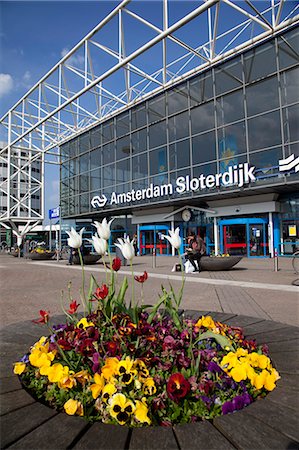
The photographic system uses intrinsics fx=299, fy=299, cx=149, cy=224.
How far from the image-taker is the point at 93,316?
86.4 inches

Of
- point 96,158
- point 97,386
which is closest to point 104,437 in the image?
point 97,386

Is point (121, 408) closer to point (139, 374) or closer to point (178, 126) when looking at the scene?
point (139, 374)

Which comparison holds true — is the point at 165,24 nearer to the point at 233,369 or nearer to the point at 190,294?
the point at 190,294

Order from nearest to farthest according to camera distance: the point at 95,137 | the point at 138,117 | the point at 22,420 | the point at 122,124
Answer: the point at 22,420, the point at 138,117, the point at 122,124, the point at 95,137

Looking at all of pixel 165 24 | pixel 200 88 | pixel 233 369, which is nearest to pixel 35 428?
pixel 233 369

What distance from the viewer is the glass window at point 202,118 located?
2037cm

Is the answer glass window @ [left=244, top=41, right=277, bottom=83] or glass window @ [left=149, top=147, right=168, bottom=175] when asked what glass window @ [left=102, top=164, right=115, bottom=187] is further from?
glass window @ [left=244, top=41, right=277, bottom=83]

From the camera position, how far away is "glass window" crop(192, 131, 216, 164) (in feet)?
66.0

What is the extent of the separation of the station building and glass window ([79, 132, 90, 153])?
338 cm

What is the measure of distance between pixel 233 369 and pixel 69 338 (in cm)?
100

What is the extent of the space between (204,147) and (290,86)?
20.0 feet

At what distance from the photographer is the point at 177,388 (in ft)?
4.68

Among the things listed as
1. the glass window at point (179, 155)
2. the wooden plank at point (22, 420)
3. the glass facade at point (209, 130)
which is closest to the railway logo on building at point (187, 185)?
the glass facade at point (209, 130)

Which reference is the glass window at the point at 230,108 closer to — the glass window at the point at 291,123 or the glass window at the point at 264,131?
the glass window at the point at 264,131
